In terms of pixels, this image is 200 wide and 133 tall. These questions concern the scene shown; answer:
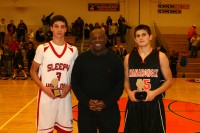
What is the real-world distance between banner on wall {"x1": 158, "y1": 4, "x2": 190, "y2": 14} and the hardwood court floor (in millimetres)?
10661

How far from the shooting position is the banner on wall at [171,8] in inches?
868

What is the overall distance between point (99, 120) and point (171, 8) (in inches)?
784

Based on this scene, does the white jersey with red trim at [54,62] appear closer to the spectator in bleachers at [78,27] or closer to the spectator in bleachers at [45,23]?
the spectator in bleachers at [78,27]

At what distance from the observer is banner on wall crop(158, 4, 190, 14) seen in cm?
2205

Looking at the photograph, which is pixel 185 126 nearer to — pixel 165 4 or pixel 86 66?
pixel 86 66

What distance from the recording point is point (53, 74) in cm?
393

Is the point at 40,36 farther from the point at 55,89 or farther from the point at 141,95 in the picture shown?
the point at 141,95

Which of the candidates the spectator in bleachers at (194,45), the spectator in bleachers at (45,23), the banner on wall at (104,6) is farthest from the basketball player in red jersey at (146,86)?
the banner on wall at (104,6)

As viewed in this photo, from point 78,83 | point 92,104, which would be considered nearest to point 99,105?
point 92,104

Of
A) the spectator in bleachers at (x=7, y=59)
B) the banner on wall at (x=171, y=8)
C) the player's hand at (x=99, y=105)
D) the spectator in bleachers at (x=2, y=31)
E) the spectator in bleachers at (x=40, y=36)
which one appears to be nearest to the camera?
the player's hand at (x=99, y=105)

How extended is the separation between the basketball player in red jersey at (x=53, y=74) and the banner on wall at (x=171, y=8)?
63.2 ft

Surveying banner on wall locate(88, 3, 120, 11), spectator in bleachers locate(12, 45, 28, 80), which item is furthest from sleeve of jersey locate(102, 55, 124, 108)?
banner on wall locate(88, 3, 120, 11)

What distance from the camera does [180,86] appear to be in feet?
42.7

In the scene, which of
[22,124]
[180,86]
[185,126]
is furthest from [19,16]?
[185,126]
